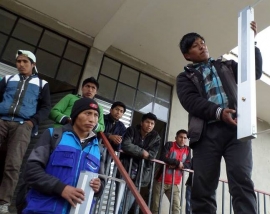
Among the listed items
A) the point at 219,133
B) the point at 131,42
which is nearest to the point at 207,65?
the point at 219,133

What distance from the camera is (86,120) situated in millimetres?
1692

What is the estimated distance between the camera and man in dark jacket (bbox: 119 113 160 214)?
288cm

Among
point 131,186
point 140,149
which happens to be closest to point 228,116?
point 131,186

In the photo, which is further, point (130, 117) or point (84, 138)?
point (130, 117)

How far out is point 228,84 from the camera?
1.56m

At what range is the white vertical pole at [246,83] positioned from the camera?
1.03 metres

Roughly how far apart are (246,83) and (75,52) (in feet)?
12.4

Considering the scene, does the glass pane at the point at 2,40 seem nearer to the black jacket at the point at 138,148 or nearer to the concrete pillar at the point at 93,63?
the concrete pillar at the point at 93,63

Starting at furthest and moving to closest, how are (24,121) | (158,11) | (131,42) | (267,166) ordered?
(267,166) → (131,42) → (158,11) → (24,121)

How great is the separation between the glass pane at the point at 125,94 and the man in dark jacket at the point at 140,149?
147 centimetres

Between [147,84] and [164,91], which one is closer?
[147,84]

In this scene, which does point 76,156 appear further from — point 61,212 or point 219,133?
point 219,133

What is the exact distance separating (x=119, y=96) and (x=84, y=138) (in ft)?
10.1

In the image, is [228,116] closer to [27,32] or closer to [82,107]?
[82,107]
